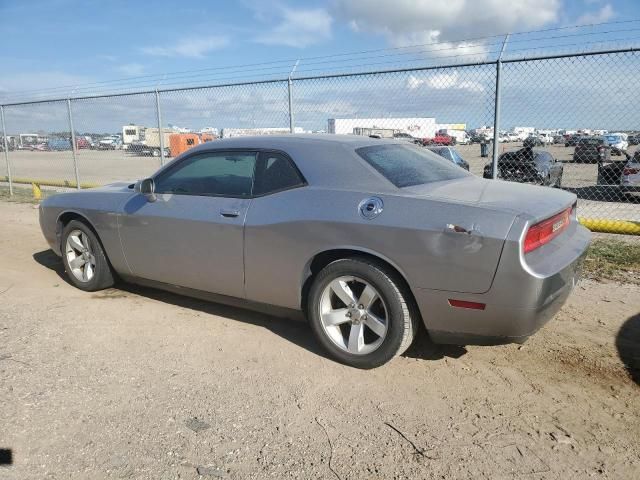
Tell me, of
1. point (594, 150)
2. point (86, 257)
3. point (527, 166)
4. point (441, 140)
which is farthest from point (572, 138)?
point (86, 257)

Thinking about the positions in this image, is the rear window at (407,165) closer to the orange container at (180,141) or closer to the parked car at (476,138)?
the parked car at (476,138)

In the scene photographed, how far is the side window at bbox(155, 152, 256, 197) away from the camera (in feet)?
12.5

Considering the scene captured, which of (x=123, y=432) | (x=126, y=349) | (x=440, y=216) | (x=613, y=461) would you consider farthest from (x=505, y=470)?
(x=126, y=349)

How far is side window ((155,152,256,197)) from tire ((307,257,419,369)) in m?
0.96

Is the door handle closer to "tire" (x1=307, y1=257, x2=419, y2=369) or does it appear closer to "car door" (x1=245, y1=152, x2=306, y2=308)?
"car door" (x1=245, y1=152, x2=306, y2=308)

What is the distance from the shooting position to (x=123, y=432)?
104 inches

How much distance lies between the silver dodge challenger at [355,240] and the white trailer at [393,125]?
3.28 metres

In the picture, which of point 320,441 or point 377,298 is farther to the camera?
point 377,298

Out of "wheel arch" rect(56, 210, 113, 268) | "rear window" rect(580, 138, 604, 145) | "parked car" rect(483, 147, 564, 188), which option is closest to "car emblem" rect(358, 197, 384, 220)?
"wheel arch" rect(56, 210, 113, 268)

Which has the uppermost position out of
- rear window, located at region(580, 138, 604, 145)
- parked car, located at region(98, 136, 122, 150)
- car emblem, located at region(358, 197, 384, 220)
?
parked car, located at region(98, 136, 122, 150)

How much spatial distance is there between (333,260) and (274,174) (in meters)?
0.79

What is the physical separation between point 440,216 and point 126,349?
2.39 metres

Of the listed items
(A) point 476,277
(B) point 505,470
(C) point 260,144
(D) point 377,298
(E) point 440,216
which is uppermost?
(C) point 260,144

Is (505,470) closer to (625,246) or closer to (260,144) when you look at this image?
(260,144)
